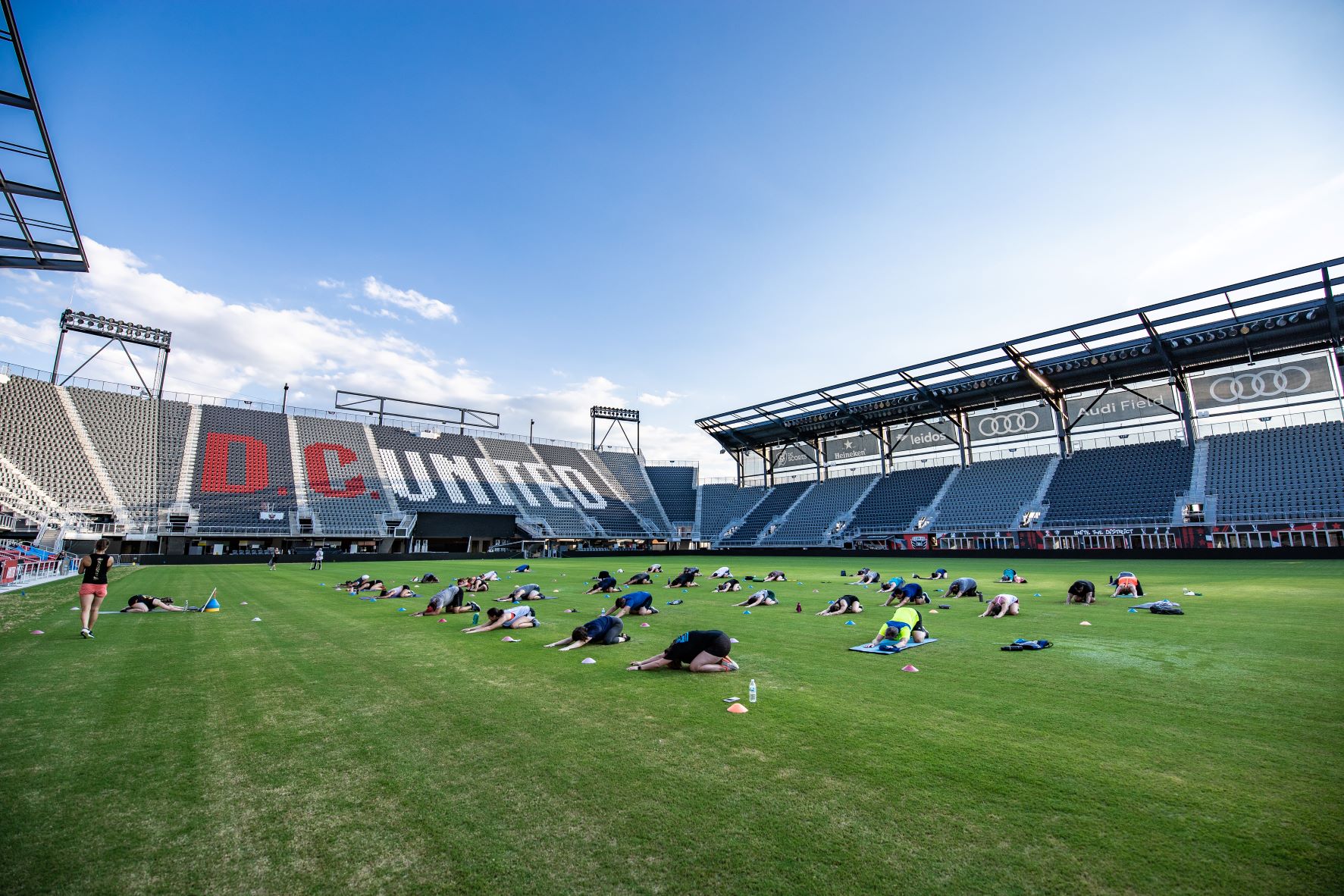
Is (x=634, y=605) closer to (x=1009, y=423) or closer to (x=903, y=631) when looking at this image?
(x=903, y=631)

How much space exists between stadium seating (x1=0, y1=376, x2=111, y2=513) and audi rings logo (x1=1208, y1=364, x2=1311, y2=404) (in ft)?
218

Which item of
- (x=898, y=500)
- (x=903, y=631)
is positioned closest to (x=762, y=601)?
(x=903, y=631)

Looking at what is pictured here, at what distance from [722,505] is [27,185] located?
178ft

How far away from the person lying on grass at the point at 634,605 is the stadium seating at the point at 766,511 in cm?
4155

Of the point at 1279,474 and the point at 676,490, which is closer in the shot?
the point at 1279,474

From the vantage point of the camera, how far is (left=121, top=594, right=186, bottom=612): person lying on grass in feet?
41.5

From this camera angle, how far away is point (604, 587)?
17734 millimetres

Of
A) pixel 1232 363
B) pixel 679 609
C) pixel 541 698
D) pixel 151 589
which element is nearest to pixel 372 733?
pixel 541 698

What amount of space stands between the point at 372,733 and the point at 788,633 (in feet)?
21.8

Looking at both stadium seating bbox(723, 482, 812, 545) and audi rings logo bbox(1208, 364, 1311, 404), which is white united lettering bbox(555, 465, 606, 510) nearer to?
stadium seating bbox(723, 482, 812, 545)

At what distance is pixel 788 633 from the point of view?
987 centimetres

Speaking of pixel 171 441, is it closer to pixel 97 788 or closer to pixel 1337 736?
pixel 97 788

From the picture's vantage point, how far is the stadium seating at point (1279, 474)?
28.4 m

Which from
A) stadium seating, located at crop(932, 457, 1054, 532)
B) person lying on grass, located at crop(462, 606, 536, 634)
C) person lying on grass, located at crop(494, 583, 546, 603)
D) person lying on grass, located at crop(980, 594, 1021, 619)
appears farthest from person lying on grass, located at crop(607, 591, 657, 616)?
stadium seating, located at crop(932, 457, 1054, 532)
